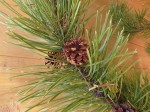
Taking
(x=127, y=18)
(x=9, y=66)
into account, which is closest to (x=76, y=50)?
(x=9, y=66)

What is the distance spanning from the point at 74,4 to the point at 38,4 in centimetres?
6

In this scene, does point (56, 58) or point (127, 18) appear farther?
point (127, 18)

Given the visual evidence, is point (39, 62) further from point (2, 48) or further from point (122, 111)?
point (122, 111)

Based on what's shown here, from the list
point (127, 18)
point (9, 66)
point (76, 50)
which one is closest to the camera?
point (76, 50)

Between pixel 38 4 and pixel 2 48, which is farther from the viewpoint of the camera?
pixel 2 48

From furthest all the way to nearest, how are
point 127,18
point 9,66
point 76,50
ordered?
point 127,18, point 9,66, point 76,50

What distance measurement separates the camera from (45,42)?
0.35m

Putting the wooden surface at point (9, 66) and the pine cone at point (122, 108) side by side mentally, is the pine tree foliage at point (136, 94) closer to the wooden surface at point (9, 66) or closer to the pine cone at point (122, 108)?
the pine cone at point (122, 108)

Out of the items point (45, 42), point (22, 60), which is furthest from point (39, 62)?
point (45, 42)

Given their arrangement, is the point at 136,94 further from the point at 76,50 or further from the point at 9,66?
the point at 9,66

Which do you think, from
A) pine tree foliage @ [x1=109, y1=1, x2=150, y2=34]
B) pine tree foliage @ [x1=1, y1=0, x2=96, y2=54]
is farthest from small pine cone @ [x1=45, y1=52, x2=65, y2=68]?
pine tree foliage @ [x1=109, y1=1, x2=150, y2=34]

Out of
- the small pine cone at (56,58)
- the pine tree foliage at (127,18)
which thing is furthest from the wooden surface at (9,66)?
the pine tree foliage at (127,18)

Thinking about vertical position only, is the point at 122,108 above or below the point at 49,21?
below

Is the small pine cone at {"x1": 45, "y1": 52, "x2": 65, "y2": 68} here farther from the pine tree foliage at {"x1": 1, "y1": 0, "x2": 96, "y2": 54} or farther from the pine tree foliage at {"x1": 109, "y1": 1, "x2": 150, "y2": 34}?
the pine tree foliage at {"x1": 109, "y1": 1, "x2": 150, "y2": 34}
